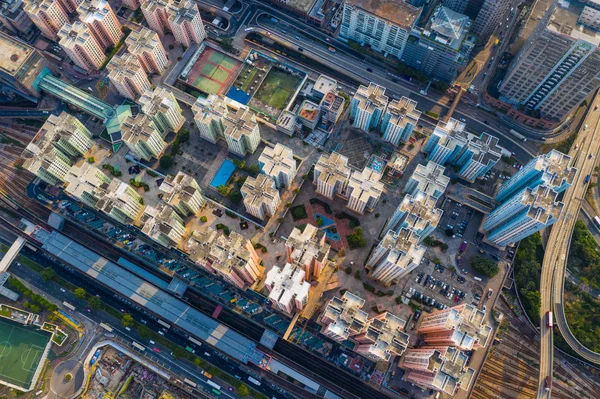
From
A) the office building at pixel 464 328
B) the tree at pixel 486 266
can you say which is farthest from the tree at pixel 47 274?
the tree at pixel 486 266

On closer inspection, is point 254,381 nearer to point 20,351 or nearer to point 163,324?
point 163,324

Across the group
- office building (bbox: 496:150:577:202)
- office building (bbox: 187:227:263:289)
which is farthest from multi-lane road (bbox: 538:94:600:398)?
office building (bbox: 187:227:263:289)

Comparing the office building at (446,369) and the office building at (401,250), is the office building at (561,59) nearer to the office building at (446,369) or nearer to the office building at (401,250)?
the office building at (401,250)

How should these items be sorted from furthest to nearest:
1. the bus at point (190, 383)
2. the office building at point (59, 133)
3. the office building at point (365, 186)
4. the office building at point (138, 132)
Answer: the office building at point (59, 133), the office building at point (138, 132), the office building at point (365, 186), the bus at point (190, 383)

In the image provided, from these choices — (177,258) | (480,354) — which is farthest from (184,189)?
(480,354)

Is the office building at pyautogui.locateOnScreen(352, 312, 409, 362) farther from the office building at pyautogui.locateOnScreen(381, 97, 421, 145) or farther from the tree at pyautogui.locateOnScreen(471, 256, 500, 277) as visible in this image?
the office building at pyautogui.locateOnScreen(381, 97, 421, 145)

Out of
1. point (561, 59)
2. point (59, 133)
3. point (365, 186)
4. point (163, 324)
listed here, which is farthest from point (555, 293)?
point (59, 133)

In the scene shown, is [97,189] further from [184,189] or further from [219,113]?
[219,113]
